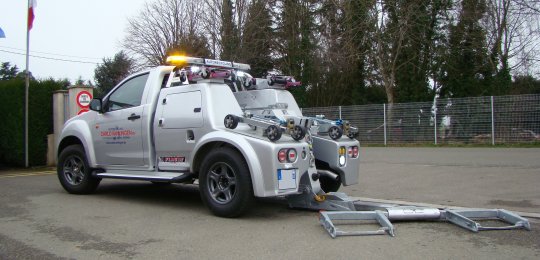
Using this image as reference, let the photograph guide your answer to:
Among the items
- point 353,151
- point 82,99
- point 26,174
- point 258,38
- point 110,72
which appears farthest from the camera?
point 110,72

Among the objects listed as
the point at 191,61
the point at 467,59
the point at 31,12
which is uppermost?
the point at 467,59

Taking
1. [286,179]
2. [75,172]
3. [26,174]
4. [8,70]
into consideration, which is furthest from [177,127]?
[8,70]

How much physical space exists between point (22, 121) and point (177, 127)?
30.2ft

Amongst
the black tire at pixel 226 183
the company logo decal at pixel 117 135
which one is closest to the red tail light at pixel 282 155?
the black tire at pixel 226 183

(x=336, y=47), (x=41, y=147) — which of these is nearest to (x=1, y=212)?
(x=41, y=147)

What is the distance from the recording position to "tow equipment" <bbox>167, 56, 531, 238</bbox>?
570cm

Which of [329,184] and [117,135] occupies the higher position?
[117,135]

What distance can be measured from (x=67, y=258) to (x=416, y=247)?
134 inches

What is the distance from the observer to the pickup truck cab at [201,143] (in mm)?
6117

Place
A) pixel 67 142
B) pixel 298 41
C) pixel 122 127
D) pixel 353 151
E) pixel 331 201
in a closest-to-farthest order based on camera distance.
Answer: pixel 331 201, pixel 353 151, pixel 122 127, pixel 67 142, pixel 298 41

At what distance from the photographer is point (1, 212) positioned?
706 centimetres

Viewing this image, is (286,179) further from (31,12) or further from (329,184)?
(31,12)

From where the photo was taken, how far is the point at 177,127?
7.08 metres

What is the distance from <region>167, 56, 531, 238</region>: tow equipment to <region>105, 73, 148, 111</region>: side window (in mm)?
751
